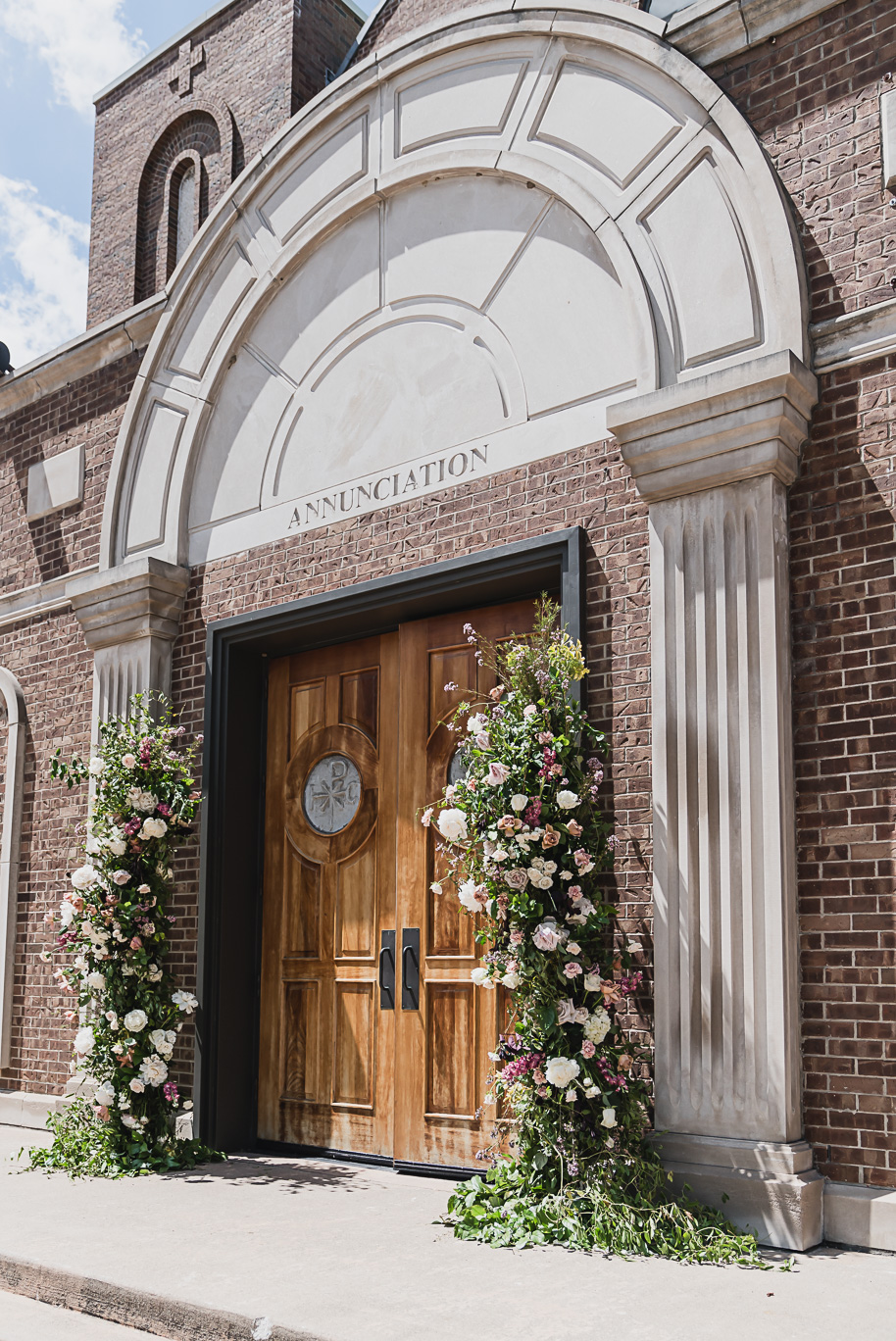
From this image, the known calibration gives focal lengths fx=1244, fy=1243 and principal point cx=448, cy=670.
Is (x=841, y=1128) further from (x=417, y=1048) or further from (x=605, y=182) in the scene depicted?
(x=605, y=182)

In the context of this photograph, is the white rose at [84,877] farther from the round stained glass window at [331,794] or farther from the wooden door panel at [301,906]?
the round stained glass window at [331,794]

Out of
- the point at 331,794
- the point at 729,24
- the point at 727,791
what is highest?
the point at 729,24

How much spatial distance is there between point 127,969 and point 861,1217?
400 cm

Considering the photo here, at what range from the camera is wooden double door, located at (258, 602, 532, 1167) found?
6.38 m

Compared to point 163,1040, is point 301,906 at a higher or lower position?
higher

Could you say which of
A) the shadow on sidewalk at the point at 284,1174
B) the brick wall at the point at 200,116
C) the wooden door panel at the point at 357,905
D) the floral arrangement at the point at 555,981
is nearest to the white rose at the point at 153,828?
the wooden door panel at the point at 357,905

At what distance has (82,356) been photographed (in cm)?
918

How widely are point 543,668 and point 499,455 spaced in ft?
4.59

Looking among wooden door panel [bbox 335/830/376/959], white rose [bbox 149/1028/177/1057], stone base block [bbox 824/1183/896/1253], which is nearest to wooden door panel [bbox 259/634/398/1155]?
wooden door panel [bbox 335/830/376/959]

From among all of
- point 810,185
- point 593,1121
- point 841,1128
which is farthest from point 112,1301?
point 810,185

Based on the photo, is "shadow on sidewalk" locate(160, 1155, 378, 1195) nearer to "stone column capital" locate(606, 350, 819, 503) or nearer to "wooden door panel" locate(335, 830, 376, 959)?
"wooden door panel" locate(335, 830, 376, 959)

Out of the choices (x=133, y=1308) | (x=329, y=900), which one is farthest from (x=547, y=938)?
(x=329, y=900)

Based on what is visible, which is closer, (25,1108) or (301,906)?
(301,906)

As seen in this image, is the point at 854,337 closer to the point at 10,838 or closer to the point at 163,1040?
the point at 163,1040
